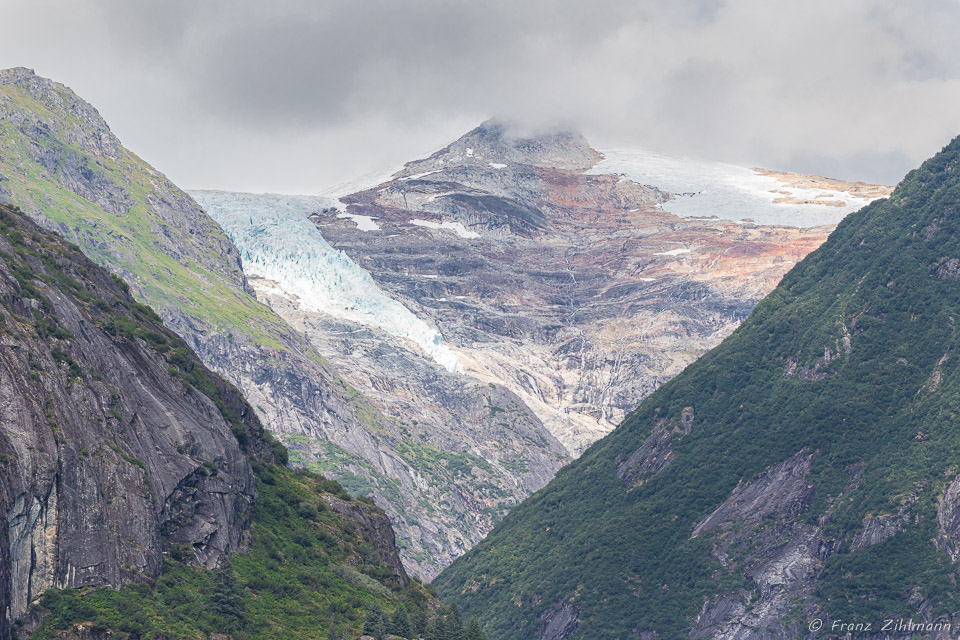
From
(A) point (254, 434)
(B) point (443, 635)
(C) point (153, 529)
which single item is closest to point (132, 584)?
(C) point (153, 529)

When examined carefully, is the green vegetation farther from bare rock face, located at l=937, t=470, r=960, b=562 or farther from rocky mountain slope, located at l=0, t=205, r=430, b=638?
bare rock face, located at l=937, t=470, r=960, b=562

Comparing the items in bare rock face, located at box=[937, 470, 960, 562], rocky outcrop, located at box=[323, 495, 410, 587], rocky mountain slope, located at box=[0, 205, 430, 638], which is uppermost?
rocky mountain slope, located at box=[0, 205, 430, 638]

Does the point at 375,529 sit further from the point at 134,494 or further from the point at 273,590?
the point at 134,494

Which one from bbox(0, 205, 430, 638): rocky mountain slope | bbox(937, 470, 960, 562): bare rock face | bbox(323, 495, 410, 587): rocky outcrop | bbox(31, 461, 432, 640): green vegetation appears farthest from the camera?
bbox(937, 470, 960, 562): bare rock face

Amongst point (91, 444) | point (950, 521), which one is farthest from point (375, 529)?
point (950, 521)

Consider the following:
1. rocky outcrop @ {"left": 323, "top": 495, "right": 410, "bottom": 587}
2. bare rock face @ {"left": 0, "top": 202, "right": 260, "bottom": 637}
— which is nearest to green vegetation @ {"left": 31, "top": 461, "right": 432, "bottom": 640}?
rocky outcrop @ {"left": 323, "top": 495, "right": 410, "bottom": 587}

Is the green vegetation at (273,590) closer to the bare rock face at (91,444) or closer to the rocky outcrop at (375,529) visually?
the rocky outcrop at (375,529)
